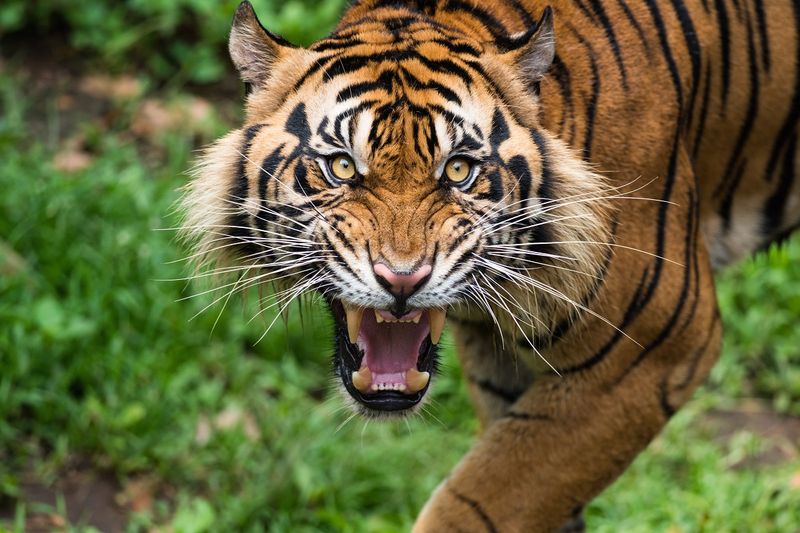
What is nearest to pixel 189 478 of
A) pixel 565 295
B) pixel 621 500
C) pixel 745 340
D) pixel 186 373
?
pixel 186 373

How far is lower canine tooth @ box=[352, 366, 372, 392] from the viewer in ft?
8.14

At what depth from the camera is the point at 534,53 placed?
2459 millimetres

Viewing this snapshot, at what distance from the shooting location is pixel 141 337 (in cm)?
421

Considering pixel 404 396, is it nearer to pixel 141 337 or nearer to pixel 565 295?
pixel 565 295

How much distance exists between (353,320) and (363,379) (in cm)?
13

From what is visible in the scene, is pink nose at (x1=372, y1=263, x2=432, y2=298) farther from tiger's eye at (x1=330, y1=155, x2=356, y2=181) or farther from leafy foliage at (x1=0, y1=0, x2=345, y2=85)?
leafy foliage at (x1=0, y1=0, x2=345, y2=85)

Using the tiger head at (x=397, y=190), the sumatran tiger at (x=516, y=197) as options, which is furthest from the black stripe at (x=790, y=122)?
the tiger head at (x=397, y=190)

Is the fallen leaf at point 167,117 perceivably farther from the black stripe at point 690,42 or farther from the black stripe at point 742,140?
the black stripe at point 690,42

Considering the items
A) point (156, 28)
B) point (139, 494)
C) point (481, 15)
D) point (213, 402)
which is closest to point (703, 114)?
point (481, 15)

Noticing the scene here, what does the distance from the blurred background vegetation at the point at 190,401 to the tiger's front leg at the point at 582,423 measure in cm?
46

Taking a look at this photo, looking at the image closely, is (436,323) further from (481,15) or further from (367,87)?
(481,15)

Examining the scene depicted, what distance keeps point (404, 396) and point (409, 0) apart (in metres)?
0.92

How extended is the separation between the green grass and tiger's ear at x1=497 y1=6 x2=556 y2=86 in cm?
134

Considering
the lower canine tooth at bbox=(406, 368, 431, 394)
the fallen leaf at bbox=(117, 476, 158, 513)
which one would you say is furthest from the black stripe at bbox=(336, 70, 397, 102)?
the fallen leaf at bbox=(117, 476, 158, 513)
